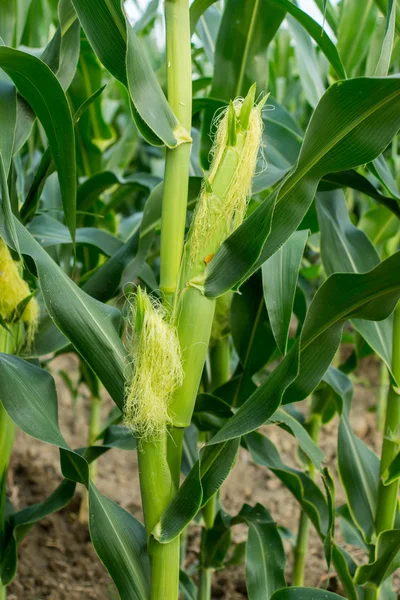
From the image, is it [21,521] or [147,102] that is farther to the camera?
[21,521]

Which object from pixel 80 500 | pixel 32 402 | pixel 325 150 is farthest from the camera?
pixel 80 500

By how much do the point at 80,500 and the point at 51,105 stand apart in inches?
53.3

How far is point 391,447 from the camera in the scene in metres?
1.09

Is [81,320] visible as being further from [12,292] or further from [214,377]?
[214,377]

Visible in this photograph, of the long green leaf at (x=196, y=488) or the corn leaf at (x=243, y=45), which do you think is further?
the corn leaf at (x=243, y=45)

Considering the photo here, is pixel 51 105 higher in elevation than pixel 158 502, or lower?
higher

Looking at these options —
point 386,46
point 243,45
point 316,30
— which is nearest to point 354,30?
point 243,45

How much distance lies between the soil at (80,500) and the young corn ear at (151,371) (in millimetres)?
560

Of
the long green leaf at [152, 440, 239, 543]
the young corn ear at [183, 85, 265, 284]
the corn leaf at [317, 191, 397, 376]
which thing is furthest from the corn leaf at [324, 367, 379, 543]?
the young corn ear at [183, 85, 265, 284]

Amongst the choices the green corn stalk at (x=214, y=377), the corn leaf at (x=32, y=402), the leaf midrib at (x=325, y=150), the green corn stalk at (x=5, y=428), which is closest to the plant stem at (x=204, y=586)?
the green corn stalk at (x=214, y=377)

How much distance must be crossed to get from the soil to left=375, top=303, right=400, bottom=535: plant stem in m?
0.51

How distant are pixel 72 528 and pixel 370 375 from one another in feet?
5.98

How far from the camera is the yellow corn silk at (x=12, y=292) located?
0.99m

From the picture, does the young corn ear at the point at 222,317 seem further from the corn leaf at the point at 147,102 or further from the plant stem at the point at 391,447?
the corn leaf at the point at 147,102
